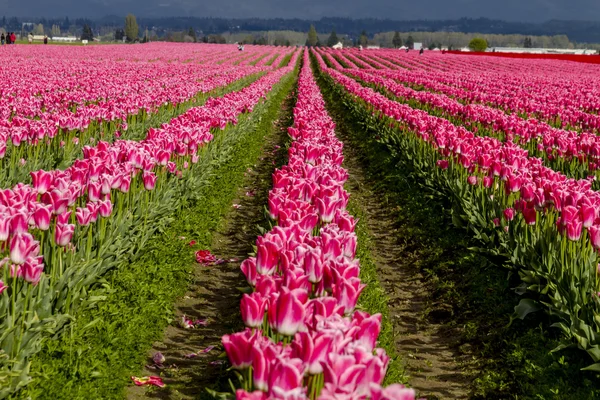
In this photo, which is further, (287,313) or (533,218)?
(533,218)

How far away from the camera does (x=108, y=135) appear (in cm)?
1255

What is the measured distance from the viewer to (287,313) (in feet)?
10.9

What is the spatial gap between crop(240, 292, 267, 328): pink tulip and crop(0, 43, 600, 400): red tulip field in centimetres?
1

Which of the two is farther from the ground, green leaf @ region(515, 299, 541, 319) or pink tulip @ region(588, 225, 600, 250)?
pink tulip @ region(588, 225, 600, 250)

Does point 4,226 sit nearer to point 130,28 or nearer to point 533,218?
point 533,218

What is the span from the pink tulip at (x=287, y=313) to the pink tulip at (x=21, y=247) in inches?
72.6

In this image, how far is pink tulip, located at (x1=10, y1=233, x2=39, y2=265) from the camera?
13.8 ft

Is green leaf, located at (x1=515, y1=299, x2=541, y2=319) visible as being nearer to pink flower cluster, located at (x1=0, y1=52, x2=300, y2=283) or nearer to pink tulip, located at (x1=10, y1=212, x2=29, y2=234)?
pink flower cluster, located at (x1=0, y1=52, x2=300, y2=283)

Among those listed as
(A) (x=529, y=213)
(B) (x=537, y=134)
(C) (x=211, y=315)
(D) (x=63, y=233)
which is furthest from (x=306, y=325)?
(B) (x=537, y=134)

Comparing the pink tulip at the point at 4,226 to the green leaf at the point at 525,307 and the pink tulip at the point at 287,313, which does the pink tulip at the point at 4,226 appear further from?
the green leaf at the point at 525,307

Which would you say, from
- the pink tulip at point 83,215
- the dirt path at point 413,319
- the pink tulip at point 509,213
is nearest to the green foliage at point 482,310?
the dirt path at point 413,319

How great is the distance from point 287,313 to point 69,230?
2.27 meters

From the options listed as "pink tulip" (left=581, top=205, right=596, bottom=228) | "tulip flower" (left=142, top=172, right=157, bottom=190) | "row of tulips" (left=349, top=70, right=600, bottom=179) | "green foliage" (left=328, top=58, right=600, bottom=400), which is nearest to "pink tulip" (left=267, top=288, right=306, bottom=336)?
"green foliage" (left=328, top=58, right=600, bottom=400)

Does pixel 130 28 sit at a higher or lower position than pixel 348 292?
higher
